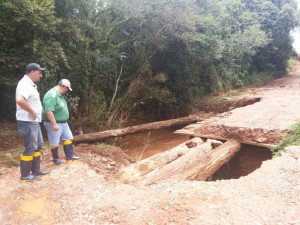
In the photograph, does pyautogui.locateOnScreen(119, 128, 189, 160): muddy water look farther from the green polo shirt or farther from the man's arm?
the man's arm

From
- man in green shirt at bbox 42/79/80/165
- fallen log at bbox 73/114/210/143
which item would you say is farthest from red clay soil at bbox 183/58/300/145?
man in green shirt at bbox 42/79/80/165

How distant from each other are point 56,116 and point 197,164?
9.57ft

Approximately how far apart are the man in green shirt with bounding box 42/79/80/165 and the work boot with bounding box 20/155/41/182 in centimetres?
65

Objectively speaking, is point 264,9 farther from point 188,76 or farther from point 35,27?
point 35,27

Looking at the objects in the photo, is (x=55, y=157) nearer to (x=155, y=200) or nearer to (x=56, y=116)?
(x=56, y=116)

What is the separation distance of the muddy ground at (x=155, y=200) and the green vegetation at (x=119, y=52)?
3.50 meters

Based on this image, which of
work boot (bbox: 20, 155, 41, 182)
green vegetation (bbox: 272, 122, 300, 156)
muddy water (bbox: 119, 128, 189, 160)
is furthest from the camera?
muddy water (bbox: 119, 128, 189, 160)

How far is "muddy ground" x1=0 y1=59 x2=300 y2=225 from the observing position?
3217mm

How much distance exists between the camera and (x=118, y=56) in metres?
9.32

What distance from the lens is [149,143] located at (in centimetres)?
996

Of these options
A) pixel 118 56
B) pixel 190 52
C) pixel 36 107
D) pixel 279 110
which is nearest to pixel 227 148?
pixel 279 110

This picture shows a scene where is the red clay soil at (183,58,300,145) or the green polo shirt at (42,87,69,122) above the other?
the green polo shirt at (42,87,69,122)

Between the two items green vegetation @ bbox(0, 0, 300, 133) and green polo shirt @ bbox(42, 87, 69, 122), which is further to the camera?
green vegetation @ bbox(0, 0, 300, 133)

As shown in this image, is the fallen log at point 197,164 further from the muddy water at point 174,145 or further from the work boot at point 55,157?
the work boot at point 55,157
